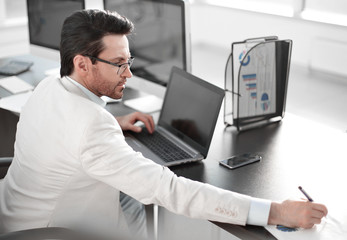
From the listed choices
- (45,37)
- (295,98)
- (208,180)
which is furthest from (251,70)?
(295,98)

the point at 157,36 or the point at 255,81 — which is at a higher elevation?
the point at 157,36

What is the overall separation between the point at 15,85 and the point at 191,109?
1.24 metres

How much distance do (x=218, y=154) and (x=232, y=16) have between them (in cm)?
465

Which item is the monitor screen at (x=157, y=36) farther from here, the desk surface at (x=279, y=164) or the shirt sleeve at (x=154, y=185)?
the shirt sleeve at (x=154, y=185)

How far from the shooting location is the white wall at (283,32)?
539 centimetres

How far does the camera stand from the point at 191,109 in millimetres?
2139

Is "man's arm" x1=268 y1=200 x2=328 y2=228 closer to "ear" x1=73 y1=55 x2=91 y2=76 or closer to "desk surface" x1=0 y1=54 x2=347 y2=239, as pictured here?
"desk surface" x1=0 y1=54 x2=347 y2=239

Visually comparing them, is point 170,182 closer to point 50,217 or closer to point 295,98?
point 50,217

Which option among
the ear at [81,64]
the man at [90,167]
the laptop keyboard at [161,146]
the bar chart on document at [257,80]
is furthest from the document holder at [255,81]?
the ear at [81,64]

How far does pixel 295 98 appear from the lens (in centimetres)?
493

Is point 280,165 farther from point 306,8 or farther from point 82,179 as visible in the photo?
point 306,8

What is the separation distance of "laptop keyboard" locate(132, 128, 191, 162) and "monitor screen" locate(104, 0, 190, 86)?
0.41 metres

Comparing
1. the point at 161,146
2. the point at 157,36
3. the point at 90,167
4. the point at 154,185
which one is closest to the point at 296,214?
the point at 154,185

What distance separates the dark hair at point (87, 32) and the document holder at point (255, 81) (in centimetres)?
70
